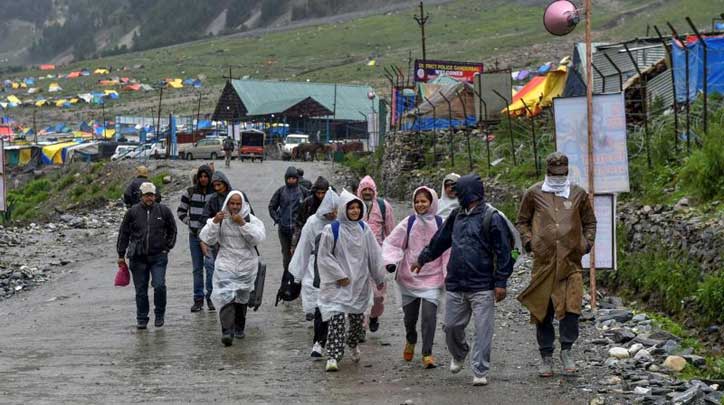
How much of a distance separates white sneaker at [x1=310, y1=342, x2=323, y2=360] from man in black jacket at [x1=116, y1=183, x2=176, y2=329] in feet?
8.52

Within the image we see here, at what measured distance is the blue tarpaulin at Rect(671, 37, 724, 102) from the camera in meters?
19.4

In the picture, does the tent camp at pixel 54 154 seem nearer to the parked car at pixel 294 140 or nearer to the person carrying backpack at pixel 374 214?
the parked car at pixel 294 140

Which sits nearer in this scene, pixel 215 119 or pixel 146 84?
pixel 215 119

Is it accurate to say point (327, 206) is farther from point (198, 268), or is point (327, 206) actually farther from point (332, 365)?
point (198, 268)

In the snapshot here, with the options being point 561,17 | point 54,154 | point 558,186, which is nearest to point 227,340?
point 558,186

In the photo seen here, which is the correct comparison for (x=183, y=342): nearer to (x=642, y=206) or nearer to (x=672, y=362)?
(x=672, y=362)

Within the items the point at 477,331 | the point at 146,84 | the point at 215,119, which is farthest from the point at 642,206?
the point at 146,84

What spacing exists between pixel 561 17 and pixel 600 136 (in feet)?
4.27

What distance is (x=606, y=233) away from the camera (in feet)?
40.5

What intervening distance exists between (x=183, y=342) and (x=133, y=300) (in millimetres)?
3970

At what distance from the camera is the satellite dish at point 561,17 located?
37.9 feet

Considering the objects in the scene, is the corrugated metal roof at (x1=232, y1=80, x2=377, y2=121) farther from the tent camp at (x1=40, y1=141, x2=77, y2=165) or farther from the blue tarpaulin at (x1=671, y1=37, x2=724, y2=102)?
the blue tarpaulin at (x1=671, y1=37, x2=724, y2=102)

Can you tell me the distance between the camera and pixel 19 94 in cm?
13938

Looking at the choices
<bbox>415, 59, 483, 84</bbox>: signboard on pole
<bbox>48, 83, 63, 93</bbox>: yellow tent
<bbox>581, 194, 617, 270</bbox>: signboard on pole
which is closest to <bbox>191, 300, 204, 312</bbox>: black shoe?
<bbox>581, 194, 617, 270</bbox>: signboard on pole
